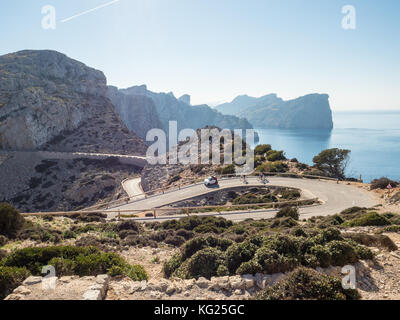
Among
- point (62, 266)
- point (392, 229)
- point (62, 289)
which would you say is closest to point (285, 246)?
point (62, 289)

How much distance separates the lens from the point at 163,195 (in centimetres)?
2898

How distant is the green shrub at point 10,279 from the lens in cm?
624

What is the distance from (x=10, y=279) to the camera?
6379mm

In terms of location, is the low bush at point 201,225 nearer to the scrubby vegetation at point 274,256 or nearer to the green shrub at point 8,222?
the scrubby vegetation at point 274,256

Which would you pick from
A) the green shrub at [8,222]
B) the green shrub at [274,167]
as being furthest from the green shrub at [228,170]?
the green shrub at [8,222]

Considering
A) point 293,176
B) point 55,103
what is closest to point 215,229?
point 293,176

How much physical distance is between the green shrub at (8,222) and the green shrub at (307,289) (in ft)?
41.8

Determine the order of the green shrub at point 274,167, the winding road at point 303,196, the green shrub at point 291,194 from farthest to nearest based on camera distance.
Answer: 1. the green shrub at point 274,167
2. the green shrub at point 291,194
3. the winding road at point 303,196

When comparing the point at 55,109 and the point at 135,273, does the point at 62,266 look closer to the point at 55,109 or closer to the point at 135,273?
the point at 135,273

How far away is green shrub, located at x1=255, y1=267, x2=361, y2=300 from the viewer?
530cm

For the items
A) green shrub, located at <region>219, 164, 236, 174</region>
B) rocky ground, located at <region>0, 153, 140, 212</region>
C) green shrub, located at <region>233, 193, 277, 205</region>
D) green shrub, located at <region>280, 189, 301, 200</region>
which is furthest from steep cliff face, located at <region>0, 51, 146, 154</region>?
green shrub, located at <region>280, 189, 301, 200</region>
